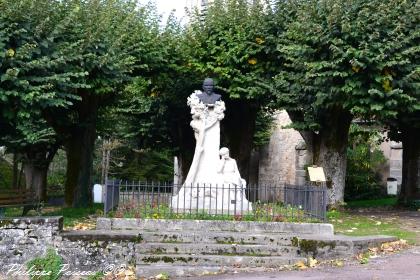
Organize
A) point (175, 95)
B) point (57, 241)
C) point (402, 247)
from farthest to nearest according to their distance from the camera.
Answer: point (175, 95) → point (402, 247) → point (57, 241)

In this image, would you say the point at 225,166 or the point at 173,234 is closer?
the point at 173,234

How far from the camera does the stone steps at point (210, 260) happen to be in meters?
10.7

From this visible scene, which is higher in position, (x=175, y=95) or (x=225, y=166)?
(x=175, y=95)

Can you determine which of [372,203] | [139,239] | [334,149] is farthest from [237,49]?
[372,203]

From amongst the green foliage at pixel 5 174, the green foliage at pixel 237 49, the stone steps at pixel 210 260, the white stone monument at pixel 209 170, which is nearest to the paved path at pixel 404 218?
the stone steps at pixel 210 260

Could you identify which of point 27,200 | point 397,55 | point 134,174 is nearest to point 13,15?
point 27,200

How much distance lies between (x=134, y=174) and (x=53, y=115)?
16143 millimetres

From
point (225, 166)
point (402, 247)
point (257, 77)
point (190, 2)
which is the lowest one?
point (402, 247)

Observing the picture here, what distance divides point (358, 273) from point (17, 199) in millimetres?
9153

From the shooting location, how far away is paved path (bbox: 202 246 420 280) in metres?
9.55

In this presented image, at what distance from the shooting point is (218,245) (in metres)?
11.1

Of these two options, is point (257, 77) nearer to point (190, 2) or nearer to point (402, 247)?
point (402, 247)

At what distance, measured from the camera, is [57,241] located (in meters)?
11.0

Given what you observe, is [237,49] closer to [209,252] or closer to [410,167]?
[410,167]
